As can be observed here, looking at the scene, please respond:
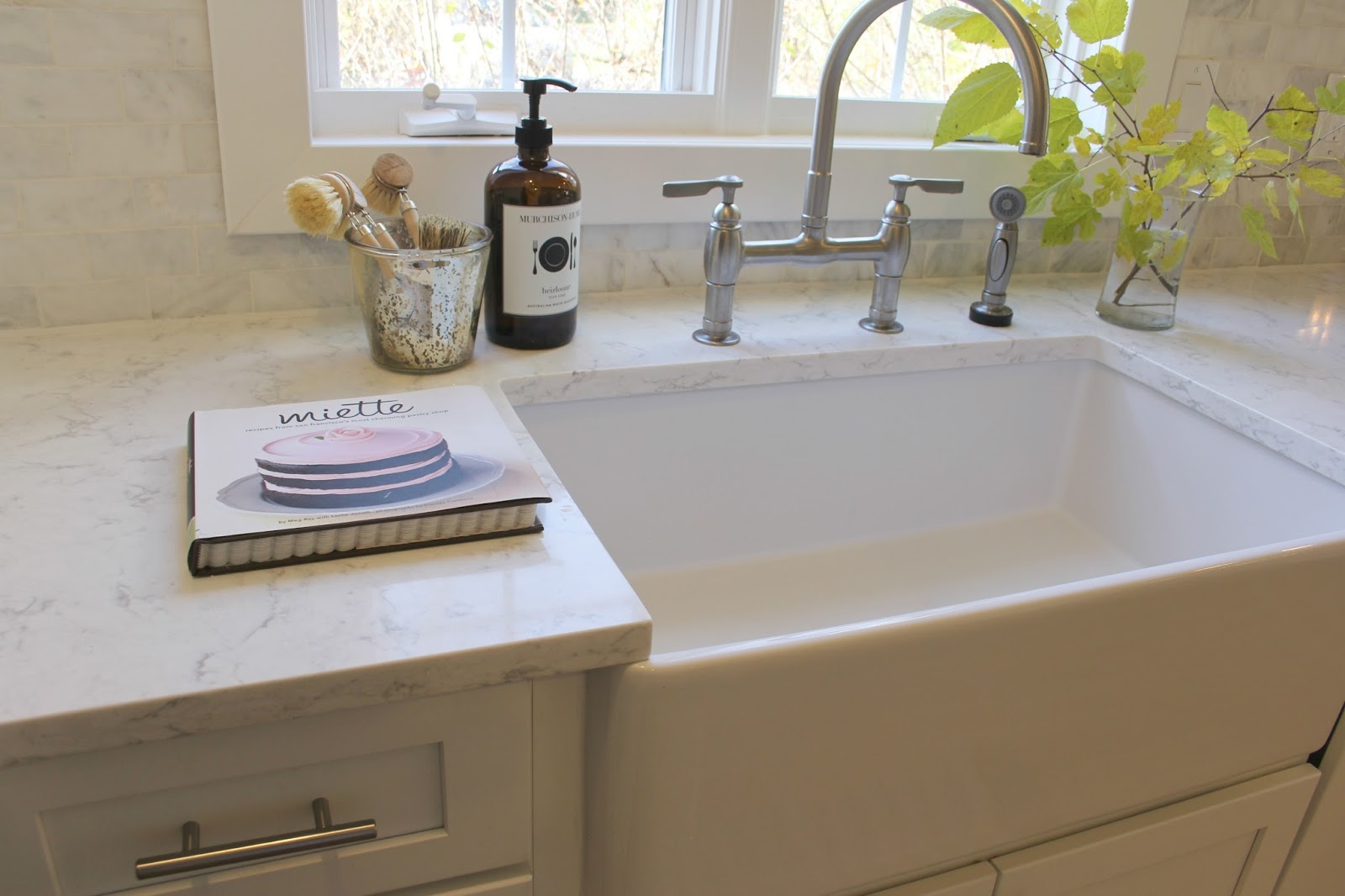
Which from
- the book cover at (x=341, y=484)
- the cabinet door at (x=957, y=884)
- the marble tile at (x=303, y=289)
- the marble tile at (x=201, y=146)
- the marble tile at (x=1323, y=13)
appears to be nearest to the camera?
the book cover at (x=341, y=484)

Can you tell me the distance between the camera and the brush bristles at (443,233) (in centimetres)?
113

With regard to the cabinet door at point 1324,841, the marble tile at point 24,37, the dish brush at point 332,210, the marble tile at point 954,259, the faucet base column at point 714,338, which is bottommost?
the cabinet door at point 1324,841

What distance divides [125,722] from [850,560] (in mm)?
914

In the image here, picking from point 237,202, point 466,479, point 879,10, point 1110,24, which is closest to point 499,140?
point 237,202

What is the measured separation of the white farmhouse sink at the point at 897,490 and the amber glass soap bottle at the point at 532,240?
3.8 inches

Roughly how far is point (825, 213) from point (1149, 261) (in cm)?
43

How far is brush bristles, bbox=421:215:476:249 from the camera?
113cm

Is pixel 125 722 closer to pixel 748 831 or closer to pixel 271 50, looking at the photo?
pixel 748 831

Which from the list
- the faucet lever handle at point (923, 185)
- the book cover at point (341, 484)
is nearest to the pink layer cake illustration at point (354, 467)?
the book cover at point (341, 484)

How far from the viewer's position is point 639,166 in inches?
53.1

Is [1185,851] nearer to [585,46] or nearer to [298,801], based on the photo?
[298,801]

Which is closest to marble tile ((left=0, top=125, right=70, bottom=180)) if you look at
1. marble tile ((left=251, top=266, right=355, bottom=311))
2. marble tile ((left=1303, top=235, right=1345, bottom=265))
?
marble tile ((left=251, top=266, right=355, bottom=311))

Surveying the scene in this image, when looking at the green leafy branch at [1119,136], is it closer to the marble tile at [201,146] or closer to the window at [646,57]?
the window at [646,57]

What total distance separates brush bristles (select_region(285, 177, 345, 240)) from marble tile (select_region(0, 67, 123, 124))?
0.26 metres
